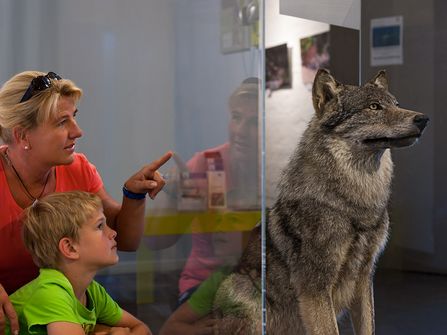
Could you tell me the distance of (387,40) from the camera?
4.42 metres

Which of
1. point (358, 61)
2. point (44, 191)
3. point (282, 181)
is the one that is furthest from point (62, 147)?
point (358, 61)

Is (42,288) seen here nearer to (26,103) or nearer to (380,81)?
(26,103)

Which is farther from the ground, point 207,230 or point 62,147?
point 62,147

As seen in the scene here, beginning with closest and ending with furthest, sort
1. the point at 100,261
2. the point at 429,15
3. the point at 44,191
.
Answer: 1. the point at 100,261
2. the point at 44,191
3. the point at 429,15

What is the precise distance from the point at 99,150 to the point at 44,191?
0.88ft

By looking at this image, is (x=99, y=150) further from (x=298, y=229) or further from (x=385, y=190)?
(x=385, y=190)

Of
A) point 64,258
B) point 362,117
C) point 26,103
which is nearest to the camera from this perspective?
point 64,258

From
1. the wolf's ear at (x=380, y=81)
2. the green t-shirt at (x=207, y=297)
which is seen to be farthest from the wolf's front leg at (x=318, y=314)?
the wolf's ear at (x=380, y=81)

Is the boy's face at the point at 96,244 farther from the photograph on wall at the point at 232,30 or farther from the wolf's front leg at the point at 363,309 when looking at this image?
the wolf's front leg at the point at 363,309

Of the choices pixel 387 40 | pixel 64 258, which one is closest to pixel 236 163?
pixel 64 258

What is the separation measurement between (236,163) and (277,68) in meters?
0.41

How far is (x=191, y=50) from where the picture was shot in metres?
2.79

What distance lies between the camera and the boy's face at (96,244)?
2.46 metres

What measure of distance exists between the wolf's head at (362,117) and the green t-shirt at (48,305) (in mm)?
1024
